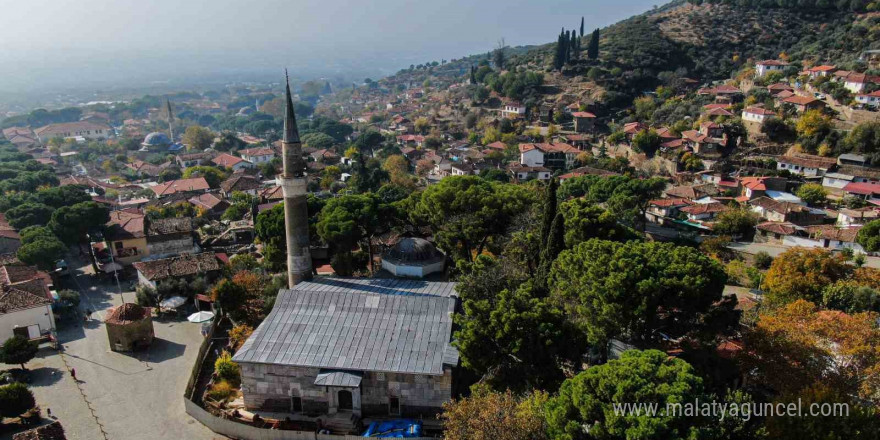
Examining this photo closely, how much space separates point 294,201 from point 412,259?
625 cm

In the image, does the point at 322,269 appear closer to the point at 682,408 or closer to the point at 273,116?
the point at 682,408

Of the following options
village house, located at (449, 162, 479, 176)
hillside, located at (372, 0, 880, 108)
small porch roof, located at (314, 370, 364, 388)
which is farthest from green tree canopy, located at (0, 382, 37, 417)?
hillside, located at (372, 0, 880, 108)

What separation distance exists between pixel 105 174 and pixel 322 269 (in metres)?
58.2

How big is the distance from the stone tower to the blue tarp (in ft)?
29.4

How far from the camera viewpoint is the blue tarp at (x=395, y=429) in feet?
57.6

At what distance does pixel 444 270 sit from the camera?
1096 inches

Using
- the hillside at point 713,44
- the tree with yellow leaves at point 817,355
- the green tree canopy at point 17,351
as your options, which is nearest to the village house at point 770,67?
the hillside at point 713,44

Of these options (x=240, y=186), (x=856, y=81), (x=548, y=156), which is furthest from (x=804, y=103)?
(x=240, y=186)

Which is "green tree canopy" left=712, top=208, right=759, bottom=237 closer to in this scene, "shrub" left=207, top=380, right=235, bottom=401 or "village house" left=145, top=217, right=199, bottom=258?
"shrub" left=207, top=380, right=235, bottom=401

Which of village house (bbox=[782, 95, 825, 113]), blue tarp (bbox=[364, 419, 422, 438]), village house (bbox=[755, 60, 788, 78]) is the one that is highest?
village house (bbox=[755, 60, 788, 78])

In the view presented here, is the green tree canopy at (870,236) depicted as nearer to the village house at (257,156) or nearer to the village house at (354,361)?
the village house at (354,361)

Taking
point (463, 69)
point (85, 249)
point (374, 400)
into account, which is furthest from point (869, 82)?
point (463, 69)

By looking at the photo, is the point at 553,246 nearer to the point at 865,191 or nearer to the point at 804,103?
the point at 865,191

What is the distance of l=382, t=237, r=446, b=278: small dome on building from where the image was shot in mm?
26219
